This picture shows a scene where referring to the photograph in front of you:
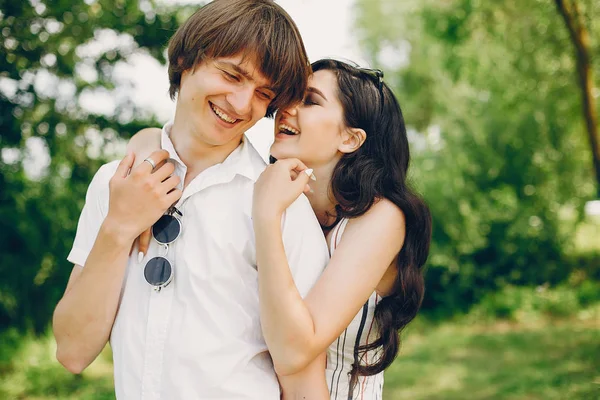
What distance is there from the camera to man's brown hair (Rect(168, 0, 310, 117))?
1.80m

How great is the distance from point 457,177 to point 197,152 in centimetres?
840

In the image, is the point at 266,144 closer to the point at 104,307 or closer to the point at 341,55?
the point at 341,55

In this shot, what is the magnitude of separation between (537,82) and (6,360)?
24.1 ft

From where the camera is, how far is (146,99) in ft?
15.8

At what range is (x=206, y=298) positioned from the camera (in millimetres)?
1719

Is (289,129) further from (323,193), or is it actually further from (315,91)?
(323,193)

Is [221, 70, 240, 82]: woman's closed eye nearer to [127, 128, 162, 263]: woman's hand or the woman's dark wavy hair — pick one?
[127, 128, 162, 263]: woman's hand

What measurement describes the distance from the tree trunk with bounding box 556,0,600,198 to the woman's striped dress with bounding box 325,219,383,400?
232 inches

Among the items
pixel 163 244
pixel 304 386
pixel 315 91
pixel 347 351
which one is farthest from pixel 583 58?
pixel 163 244

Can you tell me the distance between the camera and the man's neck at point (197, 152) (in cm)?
191

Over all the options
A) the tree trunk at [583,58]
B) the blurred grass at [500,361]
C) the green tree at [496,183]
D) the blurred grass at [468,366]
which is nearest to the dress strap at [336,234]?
the blurred grass at [468,366]

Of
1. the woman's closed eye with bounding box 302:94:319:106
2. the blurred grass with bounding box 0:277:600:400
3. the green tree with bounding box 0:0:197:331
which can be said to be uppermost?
the woman's closed eye with bounding box 302:94:319:106

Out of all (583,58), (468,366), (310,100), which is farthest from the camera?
(468,366)

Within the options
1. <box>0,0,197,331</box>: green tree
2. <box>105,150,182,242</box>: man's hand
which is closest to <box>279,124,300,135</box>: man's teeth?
<box>105,150,182,242</box>: man's hand
